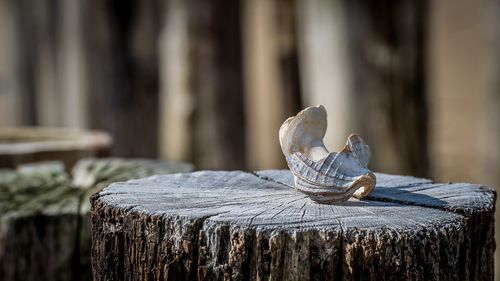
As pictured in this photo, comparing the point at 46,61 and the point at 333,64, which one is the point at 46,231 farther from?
the point at 46,61

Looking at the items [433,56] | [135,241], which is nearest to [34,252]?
[135,241]

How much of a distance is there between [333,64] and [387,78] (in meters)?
0.36

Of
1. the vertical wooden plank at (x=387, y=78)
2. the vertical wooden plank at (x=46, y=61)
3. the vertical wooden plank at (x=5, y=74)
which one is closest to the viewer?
the vertical wooden plank at (x=387, y=78)

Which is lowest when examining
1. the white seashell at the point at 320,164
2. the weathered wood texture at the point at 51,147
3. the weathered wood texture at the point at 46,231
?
the weathered wood texture at the point at 46,231

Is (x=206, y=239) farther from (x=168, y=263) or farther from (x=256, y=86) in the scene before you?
(x=256, y=86)

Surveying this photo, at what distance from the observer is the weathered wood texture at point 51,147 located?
396 centimetres

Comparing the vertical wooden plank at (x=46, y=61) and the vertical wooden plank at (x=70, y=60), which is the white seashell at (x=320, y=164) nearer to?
the vertical wooden plank at (x=70, y=60)

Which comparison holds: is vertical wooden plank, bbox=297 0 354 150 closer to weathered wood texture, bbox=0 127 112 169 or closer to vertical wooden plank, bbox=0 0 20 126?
weathered wood texture, bbox=0 127 112 169

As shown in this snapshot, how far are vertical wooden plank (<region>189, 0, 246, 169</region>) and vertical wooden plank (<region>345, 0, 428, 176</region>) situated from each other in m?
1.24

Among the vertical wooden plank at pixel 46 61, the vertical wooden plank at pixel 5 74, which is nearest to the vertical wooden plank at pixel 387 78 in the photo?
the vertical wooden plank at pixel 46 61

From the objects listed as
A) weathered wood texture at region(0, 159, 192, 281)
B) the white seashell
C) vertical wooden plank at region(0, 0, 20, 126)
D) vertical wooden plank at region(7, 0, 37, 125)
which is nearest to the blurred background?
weathered wood texture at region(0, 159, 192, 281)

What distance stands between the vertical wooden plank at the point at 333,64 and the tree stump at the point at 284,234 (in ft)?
11.5

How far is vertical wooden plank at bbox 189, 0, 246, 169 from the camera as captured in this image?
6730 millimetres

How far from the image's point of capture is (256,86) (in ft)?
37.7
